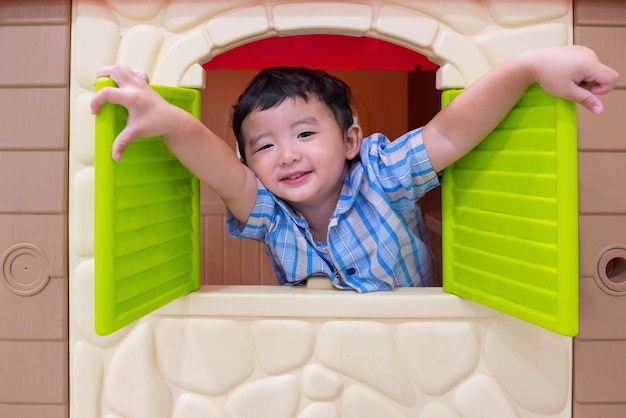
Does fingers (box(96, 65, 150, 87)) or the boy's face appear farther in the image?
the boy's face

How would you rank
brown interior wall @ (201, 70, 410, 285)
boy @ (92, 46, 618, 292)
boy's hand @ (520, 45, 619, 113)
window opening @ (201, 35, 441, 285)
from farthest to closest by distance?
brown interior wall @ (201, 70, 410, 285) < window opening @ (201, 35, 441, 285) < boy @ (92, 46, 618, 292) < boy's hand @ (520, 45, 619, 113)

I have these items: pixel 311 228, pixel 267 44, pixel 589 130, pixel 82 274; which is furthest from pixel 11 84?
pixel 589 130

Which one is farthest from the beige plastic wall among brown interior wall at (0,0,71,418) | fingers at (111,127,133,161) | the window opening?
the window opening

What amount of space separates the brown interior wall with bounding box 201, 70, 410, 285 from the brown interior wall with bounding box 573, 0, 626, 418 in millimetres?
920

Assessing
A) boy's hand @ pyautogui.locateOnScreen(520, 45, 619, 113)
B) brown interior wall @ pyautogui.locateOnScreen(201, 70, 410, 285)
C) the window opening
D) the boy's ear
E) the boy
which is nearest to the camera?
boy's hand @ pyautogui.locateOnScreen(520, 45, 619, 113)

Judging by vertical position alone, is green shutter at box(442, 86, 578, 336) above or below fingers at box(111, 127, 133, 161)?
below

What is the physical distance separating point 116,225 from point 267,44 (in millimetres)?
902

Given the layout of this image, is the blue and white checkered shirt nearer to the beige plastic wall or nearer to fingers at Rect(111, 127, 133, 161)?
the beige plastic wall

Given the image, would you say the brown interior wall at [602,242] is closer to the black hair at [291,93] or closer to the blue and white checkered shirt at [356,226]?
the blue and white checkered shirt at [356,226]

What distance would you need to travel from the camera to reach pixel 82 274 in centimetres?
111

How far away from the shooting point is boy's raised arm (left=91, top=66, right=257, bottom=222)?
896mm

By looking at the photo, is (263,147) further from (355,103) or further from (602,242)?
(355,103)

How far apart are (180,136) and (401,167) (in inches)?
15.5

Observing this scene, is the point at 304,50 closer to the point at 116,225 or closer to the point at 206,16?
the point at 206,16
